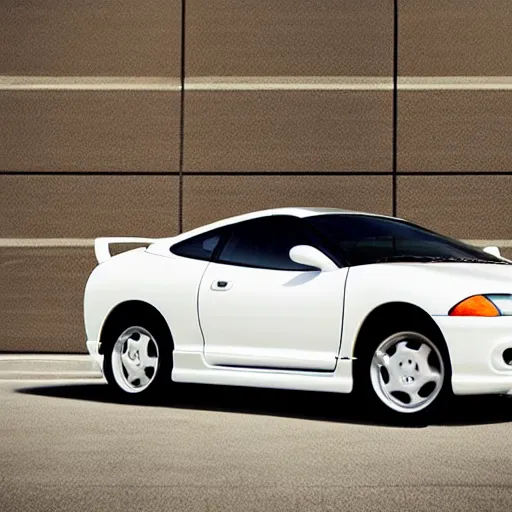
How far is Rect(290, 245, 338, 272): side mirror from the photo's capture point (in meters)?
9.76

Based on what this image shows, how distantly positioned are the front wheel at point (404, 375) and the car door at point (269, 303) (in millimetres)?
322

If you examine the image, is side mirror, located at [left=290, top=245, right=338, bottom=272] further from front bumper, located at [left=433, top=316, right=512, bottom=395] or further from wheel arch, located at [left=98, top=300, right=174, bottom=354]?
wheel arch, located at [left=98, top=300, right=174, bottom=354]

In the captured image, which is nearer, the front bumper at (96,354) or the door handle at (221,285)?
the door handle at (221,285)

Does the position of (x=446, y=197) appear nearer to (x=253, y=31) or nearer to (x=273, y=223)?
(x=253, y=31)

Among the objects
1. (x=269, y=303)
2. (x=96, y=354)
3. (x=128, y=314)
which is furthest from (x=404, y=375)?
(x=96, y=354)

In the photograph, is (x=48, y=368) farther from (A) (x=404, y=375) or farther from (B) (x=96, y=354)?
(A) (x=404, y=375)

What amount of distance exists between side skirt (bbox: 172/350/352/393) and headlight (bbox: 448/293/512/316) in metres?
0.89

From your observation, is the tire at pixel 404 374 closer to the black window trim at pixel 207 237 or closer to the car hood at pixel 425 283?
the car hood at pixel 425 283

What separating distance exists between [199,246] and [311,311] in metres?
1.40

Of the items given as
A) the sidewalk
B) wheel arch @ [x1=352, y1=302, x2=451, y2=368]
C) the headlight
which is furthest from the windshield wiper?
the sidewalk

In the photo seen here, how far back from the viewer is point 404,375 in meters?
9.34

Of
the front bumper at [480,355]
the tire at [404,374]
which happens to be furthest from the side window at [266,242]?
the front bumper at [480,355]

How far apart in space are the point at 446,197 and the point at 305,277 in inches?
262

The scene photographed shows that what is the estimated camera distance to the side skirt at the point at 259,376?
9641 millimetres
